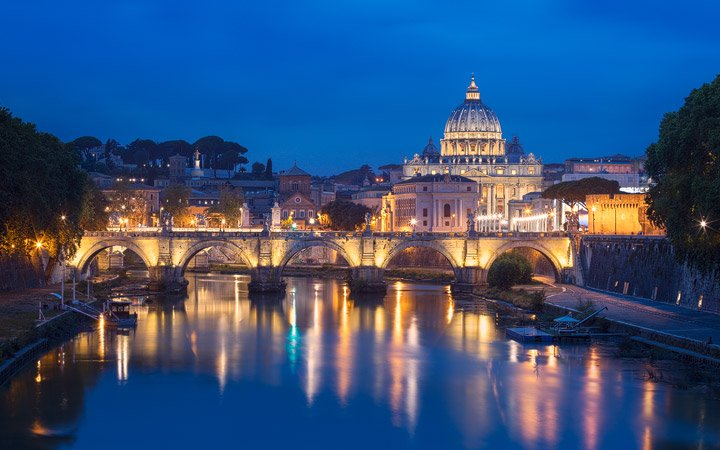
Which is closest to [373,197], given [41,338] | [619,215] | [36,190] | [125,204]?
[125,204]

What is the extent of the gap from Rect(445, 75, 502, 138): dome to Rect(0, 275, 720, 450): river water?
123 metres

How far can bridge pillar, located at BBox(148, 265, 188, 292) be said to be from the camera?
232 feet

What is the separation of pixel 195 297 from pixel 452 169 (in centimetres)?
10001

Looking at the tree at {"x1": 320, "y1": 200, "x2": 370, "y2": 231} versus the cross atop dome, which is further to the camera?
the cross atop dome

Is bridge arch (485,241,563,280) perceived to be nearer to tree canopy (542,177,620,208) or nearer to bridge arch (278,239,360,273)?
bridge arch (278,239,360,273)

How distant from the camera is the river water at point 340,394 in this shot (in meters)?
31.0

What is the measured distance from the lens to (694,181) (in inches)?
1540

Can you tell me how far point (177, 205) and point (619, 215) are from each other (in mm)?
54227

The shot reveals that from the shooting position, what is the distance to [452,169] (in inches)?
6471

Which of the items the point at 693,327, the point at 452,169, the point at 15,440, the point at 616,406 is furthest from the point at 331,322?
the point at 452,169

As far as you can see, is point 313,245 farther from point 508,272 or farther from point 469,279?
point 508,272

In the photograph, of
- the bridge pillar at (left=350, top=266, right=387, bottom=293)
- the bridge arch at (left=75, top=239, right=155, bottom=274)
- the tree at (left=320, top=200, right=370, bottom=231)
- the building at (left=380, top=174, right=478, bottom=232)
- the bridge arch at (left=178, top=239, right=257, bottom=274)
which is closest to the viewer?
the bridge pillar at (left=350, top=266, right=387, bottom=293)

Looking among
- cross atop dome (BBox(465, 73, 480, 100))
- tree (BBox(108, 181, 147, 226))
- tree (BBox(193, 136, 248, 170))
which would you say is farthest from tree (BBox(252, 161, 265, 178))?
tree (BBox(108, 181, 147, 226))

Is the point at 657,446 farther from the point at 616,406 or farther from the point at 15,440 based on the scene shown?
the point at 15,440
